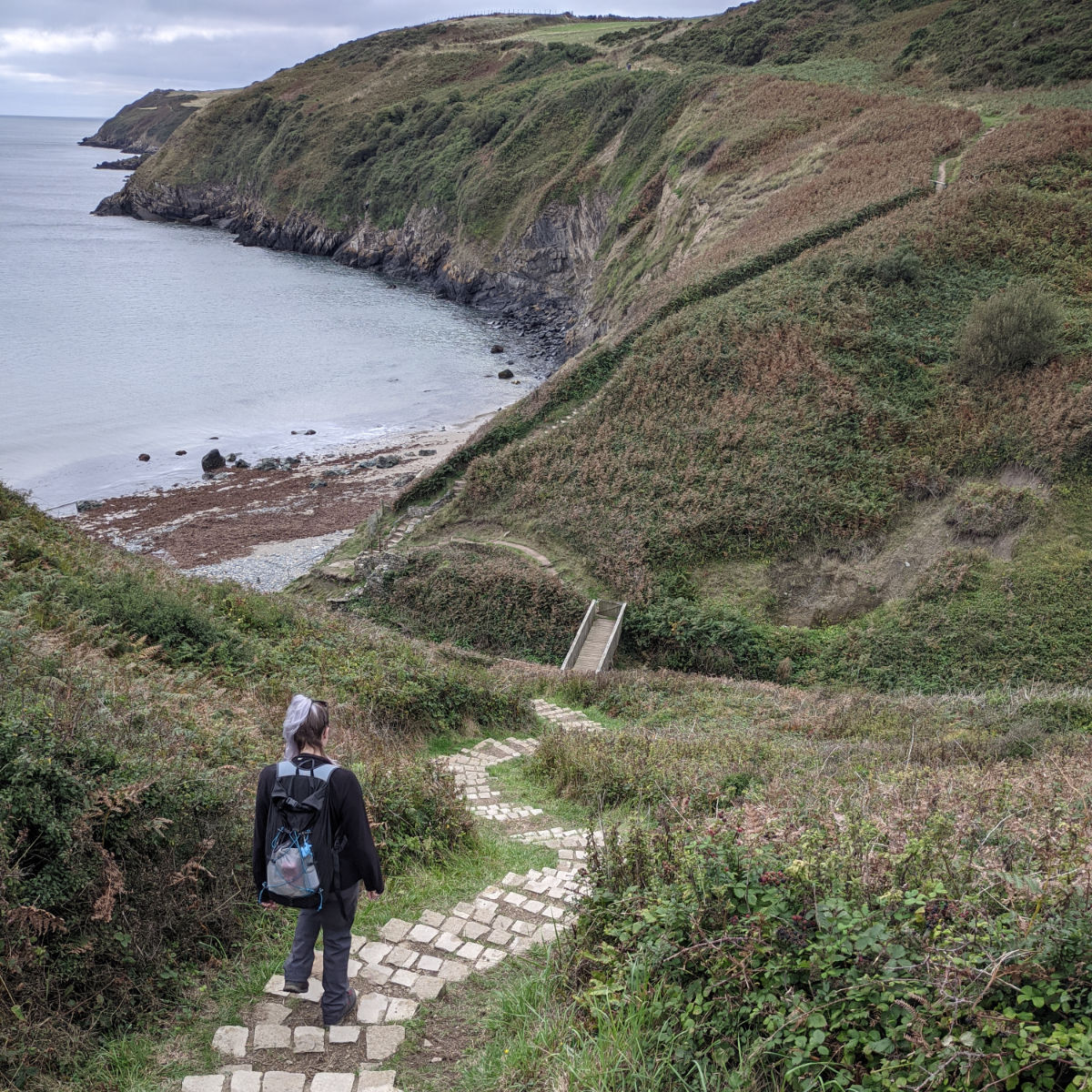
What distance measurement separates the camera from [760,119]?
156 ft

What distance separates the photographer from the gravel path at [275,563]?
2864 cm

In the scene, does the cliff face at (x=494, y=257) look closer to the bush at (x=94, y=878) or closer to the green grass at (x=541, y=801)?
the green grass at (x=541, y=801)

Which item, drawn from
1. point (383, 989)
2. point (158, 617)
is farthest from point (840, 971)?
point (158, 617)

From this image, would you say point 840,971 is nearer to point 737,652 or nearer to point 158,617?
point 158,617

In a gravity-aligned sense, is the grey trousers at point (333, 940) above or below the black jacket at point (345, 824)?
below

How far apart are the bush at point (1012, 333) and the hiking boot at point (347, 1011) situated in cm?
2506

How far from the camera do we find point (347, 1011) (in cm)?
514

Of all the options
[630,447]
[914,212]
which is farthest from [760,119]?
[630,447]

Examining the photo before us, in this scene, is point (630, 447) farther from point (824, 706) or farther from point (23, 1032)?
point (23, 1032)

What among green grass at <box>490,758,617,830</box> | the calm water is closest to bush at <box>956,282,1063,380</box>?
green grass at <box>490,758,617,830</box>

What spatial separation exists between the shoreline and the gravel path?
0.10 meters

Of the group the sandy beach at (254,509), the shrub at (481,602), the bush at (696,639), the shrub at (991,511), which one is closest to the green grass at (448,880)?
the bush at (696,639)

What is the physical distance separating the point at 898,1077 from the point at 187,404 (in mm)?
51450

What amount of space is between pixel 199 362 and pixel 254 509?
25792 millimetres
